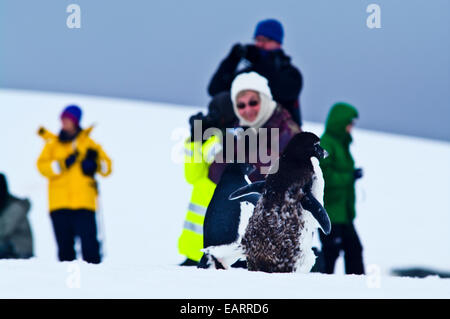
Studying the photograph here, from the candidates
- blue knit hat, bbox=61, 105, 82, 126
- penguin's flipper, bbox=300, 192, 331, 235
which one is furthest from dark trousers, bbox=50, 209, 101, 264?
penguin's flipper, bbox=300, 192, 331, 235

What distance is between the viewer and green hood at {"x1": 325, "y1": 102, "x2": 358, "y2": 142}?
461 cm

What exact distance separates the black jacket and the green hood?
17 centimetres

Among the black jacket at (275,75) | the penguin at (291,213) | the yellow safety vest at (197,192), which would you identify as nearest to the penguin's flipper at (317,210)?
A: the penguin at (291,213)

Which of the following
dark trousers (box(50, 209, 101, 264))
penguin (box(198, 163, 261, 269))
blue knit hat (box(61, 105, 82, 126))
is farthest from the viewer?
blue knit hat (box(61, 105, 82, 126))

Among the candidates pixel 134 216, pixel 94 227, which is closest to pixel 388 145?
pixel 134 216

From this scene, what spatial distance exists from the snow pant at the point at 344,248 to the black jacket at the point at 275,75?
24.5 inches

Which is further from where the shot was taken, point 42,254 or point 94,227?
point 42,254

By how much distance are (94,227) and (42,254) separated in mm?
1358

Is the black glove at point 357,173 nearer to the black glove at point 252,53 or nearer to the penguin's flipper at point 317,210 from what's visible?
the black glove at point 252,53

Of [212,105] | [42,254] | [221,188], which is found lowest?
[42,254]

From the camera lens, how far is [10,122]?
954cm

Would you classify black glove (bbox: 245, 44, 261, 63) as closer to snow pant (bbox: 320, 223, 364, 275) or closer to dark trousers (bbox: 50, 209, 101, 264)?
snow pant (bbox: 320, 223, 364, 275)
